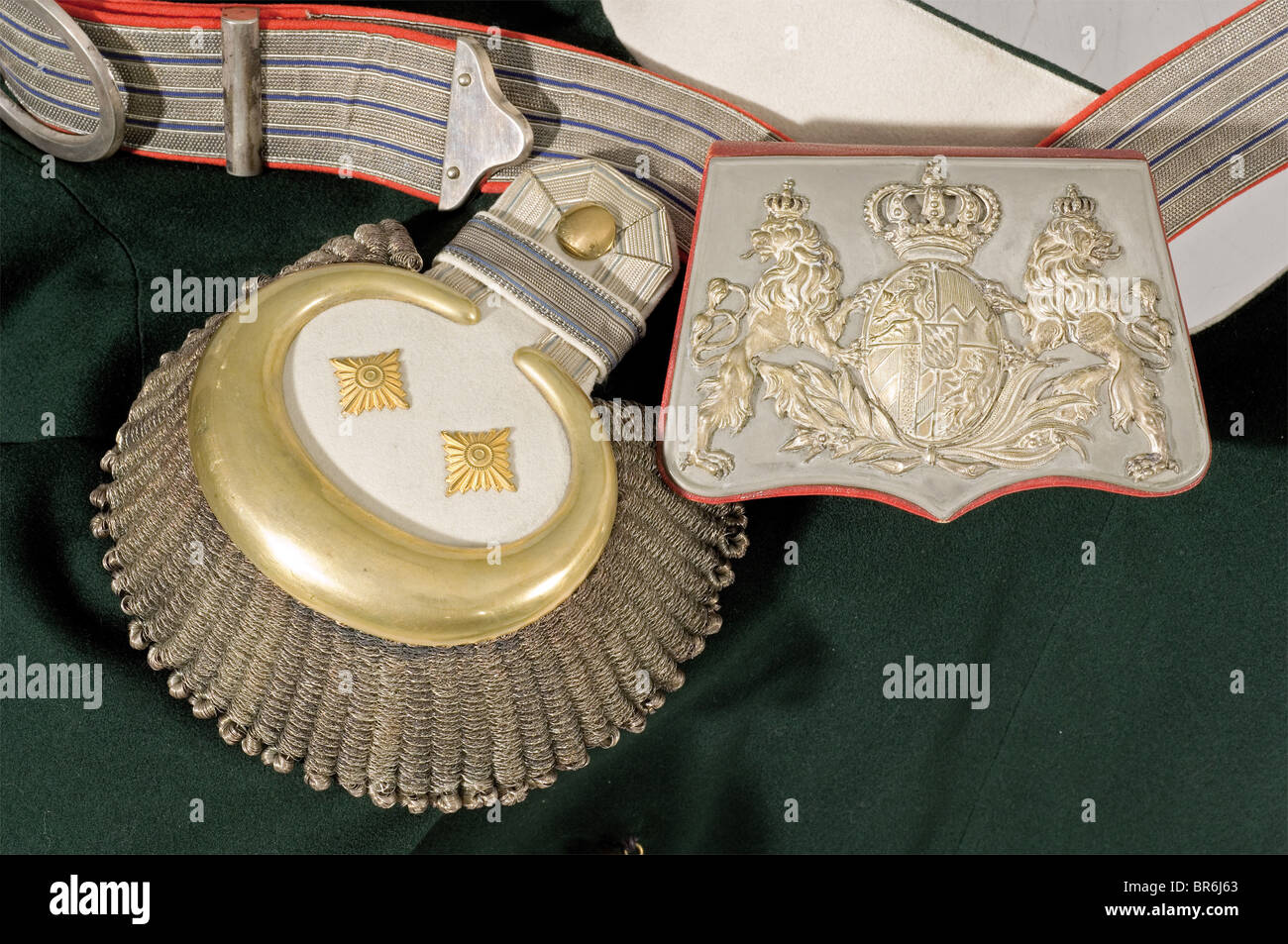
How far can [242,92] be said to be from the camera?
0.88 metres

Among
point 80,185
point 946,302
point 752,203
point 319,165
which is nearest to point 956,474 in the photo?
point 946,302

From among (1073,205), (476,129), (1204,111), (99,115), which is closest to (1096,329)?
(1073,205)

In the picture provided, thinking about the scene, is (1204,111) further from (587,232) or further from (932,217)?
(587,232)

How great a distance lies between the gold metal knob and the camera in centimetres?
85

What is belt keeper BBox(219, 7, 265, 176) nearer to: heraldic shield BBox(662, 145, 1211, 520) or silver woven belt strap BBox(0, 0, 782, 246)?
silver woven belt strap BBox(0, 0, 782, 246)

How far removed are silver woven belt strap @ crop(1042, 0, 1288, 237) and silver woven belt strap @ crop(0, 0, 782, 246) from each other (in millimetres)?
275

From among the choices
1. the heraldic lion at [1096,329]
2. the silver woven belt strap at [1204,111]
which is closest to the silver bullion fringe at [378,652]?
the heraldic lion at [1096,329]

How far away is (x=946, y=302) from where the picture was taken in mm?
852

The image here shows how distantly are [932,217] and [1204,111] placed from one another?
0.84ft

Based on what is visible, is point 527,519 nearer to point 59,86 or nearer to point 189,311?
point 189,311

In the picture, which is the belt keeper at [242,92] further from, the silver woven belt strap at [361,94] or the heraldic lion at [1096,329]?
the heraldic lion at [1096,329]

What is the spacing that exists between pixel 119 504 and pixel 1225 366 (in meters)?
0.93

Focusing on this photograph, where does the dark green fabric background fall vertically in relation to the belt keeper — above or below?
below

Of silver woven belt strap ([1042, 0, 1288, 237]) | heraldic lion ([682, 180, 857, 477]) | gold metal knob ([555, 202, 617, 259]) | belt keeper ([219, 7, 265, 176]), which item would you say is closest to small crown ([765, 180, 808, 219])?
heraldic lion ([682, 180, 857, 477])
